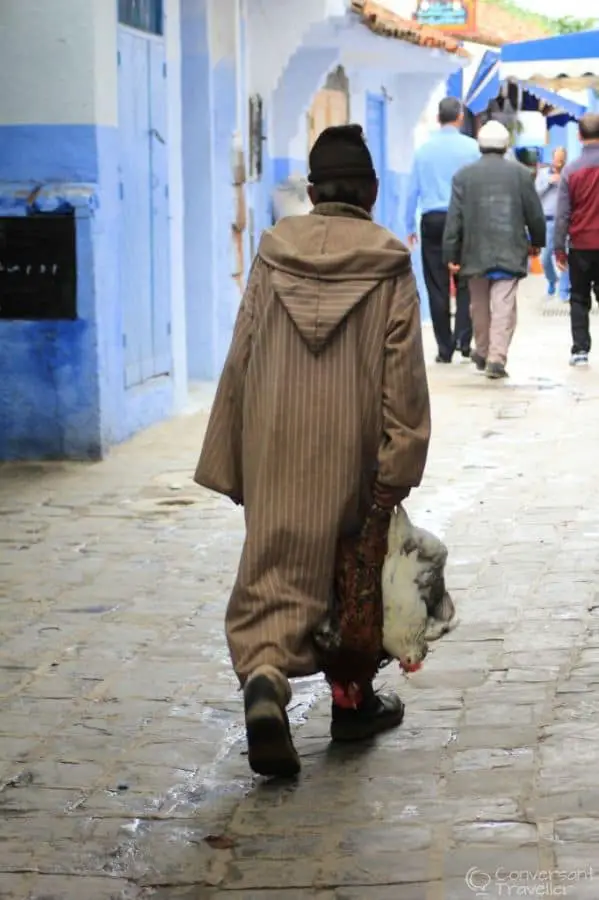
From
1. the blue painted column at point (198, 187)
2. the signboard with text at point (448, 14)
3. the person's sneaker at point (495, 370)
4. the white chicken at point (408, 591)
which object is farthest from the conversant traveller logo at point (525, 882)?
the signboard with text at point (448, 14)

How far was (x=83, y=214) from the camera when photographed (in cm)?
978

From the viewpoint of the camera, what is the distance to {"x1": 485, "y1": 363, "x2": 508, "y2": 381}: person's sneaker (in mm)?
13844

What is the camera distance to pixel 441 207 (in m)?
15.2

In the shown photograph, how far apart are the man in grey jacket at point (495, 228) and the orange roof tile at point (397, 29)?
2.94 meters

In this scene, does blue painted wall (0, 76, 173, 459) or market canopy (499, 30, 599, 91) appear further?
market canopy (499, 30, 599, 91)

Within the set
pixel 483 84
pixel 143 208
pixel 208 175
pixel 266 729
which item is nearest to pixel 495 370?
pixel 208 175

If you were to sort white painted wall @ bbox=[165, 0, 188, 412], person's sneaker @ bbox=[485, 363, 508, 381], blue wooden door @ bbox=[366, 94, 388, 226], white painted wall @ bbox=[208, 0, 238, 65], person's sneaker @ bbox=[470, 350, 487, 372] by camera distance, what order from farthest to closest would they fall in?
blue wooden door @ bbox=[366, 94, 388, 226] < person's sneaker @ bbox=[470, 350, 487, 372] < person's sneaker @ bbox=[485, 363, 508, 381] < white painted wall @ bbox=[208, 0, 238, 65] < white painted wall @ bbox=[165, 0, 188, 412]

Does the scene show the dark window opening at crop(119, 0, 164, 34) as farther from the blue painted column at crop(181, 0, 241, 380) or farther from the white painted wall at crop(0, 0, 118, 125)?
the blue painted column at crop(181, 0, 241, 380)

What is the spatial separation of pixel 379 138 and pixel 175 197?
30.9 feet

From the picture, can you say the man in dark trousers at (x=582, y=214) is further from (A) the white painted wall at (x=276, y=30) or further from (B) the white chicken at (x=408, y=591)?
(B) the white chicken at (x=408, y=591)

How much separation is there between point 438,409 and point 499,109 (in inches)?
974

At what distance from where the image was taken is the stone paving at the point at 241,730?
393 cm

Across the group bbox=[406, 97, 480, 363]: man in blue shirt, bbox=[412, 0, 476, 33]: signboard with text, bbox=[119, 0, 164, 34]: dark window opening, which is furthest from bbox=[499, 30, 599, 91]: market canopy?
bbox=[412, 0, 476, 33]: signboard with text

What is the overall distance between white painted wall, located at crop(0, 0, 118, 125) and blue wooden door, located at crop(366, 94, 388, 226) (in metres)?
10.8
